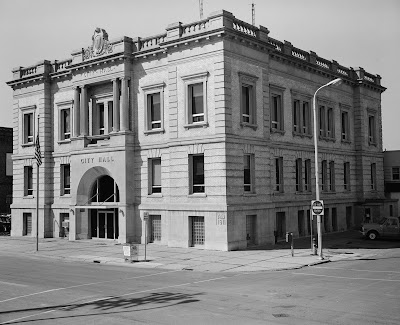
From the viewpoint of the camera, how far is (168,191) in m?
33.3

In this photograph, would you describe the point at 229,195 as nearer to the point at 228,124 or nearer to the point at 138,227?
A: the point at 228,124

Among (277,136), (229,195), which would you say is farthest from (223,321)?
(277,136)

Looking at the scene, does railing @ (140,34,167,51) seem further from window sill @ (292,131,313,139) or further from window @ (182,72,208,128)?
window sill @ (292,131,313,139)

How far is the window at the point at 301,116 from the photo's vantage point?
3878 cm

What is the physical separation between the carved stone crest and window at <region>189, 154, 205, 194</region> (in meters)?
11.3

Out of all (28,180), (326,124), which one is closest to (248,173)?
(326,124)

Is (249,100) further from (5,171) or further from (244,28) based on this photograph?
(5,171)

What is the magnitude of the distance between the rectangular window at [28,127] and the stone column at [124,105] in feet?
39.2

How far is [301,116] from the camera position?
1535 inches

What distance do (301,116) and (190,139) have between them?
38.1ft

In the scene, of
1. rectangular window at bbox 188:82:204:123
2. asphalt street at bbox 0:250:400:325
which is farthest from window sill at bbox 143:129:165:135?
asphalt street at bbox 0:250:400:325

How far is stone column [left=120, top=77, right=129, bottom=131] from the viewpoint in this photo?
3528 cm

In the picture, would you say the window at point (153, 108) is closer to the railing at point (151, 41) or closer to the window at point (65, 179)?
the railing at point (151, 41)

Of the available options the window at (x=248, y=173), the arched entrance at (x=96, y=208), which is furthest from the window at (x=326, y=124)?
the arched entrance at (x=96, y=208)
